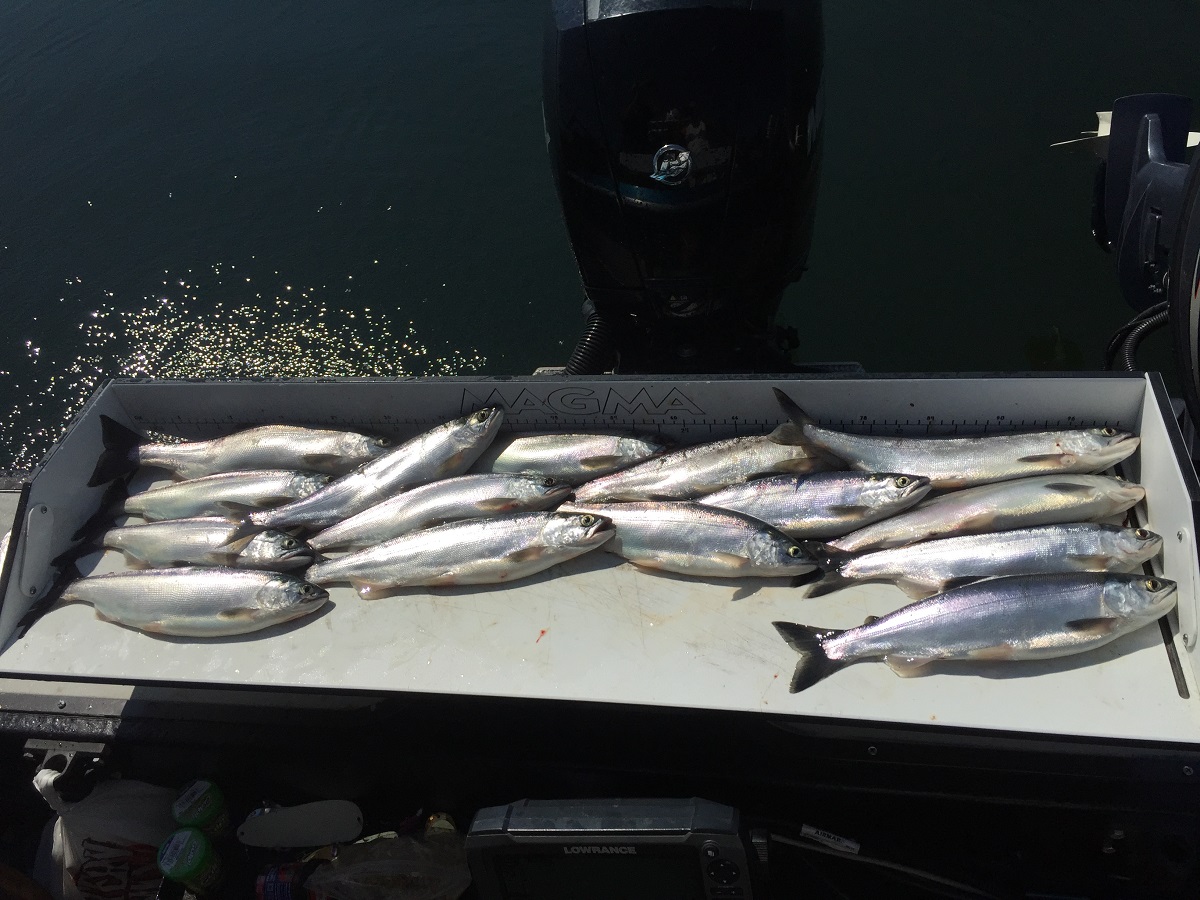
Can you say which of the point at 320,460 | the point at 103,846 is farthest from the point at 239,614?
the point at 103,846

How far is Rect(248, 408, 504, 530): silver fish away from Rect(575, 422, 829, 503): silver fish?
1.38ft

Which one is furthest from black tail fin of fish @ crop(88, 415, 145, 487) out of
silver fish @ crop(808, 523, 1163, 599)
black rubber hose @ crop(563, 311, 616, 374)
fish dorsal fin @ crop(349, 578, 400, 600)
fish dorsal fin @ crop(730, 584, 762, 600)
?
silver fish @ crop(808, 523, 1163, 599)

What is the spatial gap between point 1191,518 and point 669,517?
135 centimetres

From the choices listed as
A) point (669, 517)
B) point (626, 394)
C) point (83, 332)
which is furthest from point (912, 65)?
point (83, 332)

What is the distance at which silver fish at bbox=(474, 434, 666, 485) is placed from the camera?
9.11 ft

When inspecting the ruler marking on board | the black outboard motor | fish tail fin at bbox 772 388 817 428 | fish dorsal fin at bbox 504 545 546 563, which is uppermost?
the black outboard motor

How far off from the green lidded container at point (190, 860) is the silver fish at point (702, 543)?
1.62 m

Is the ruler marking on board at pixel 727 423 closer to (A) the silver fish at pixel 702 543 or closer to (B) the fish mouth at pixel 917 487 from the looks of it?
(B) the fish mouth at pixel 917 487

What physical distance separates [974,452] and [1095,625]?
0.67 m

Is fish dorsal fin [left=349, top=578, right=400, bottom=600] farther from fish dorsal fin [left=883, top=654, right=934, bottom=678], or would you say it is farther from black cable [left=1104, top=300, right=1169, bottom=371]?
black cable [left=1104, top=300, right=1169, bottom=371]

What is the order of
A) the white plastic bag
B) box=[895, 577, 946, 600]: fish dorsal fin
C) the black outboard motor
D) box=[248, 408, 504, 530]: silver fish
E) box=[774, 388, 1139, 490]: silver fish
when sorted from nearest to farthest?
box=[895, 577, 946, 600]: fish dorsal fin < box=[774, 388, 1139, 490]: silver fish < the black outboard motor < the white plastic bag < box=[248, 408, 504, 530]: silver fish

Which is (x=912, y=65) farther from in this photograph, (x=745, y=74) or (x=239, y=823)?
(x=239, y=823)

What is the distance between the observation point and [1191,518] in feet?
6.56

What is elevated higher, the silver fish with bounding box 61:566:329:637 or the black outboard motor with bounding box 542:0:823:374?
the black outboard motor with bounding box 542:0:823:374
